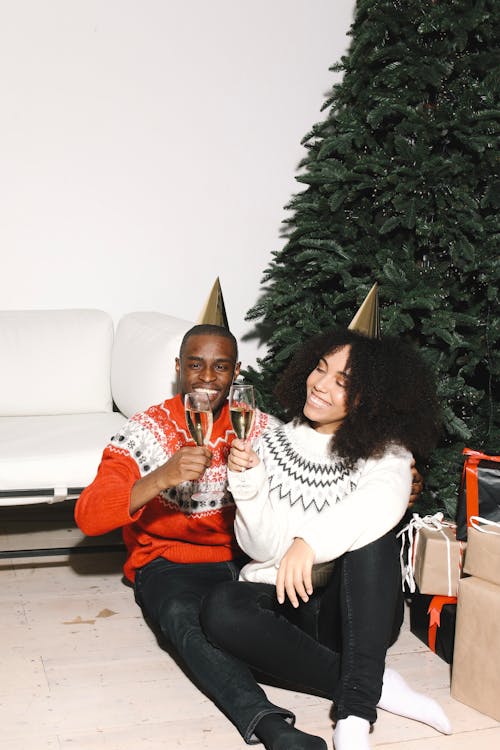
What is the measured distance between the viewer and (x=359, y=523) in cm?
178

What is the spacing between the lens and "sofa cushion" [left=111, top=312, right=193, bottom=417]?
2.60 m

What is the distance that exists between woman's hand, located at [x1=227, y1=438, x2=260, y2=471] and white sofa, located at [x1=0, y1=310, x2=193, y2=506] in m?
0.87

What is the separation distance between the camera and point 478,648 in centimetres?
192

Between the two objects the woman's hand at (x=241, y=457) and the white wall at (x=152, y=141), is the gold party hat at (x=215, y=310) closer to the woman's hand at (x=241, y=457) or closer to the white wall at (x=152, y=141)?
the white wall at (x=152, y=141)

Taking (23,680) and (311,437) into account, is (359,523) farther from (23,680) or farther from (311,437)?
(23,680)

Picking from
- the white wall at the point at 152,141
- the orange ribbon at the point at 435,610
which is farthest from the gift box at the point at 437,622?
the white wall at the point at 152,141

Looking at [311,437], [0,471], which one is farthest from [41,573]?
[311,437]

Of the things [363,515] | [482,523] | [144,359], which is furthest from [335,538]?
[144,359]

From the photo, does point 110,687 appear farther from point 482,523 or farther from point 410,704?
point 482,523

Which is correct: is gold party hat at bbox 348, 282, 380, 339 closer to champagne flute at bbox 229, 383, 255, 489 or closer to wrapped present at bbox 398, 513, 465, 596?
wrapped present at bbox 398, 513, 465, 596

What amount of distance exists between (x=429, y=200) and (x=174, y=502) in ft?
3.51

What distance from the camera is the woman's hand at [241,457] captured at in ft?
5.58

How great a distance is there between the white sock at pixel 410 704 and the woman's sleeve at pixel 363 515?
0.36 m

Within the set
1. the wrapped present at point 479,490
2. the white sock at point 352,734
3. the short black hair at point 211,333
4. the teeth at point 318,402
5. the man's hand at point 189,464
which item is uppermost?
the short black hair at point 211,333
